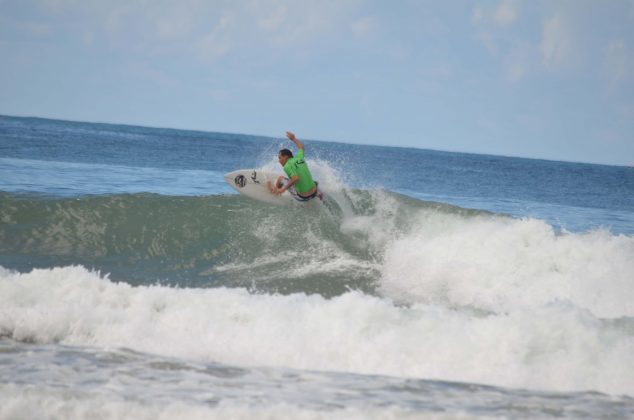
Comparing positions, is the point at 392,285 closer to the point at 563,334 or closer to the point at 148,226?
the point at 563,334

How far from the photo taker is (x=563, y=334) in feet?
26.7

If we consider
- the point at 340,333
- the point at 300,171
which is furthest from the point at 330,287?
the point at 340,333

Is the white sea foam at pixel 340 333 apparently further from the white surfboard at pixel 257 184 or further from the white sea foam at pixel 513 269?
the white surfboard at pixel 257 184

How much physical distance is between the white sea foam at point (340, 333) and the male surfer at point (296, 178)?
452 cm

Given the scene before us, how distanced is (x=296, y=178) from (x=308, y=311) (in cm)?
500

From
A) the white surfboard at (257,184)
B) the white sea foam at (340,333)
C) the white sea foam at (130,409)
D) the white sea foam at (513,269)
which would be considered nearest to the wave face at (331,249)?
the white sea foam at (513,269)

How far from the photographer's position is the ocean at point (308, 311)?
6.39 metres

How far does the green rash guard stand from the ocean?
2.31 ft

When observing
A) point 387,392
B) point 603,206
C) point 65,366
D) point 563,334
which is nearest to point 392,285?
point 563,334

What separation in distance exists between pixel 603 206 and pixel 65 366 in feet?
97.7

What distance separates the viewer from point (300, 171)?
13.5m

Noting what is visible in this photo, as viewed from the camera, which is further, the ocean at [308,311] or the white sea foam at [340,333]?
the white sea foam at [340,333]

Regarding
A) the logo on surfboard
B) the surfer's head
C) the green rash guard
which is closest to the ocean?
the green rash guard

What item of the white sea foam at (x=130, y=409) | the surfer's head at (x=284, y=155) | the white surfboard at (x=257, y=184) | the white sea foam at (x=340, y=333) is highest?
the surfer's head at (x=284, y=155)
